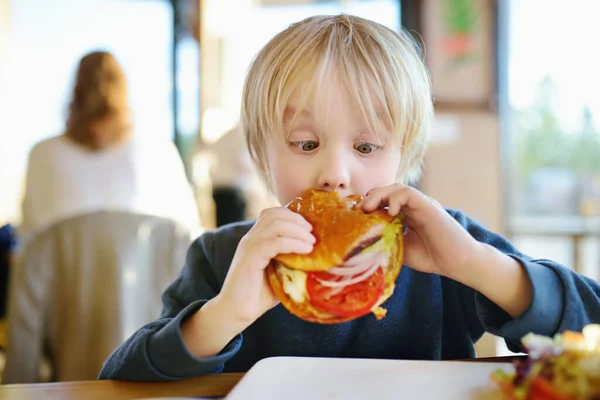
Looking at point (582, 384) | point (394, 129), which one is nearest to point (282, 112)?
point (394, 129)

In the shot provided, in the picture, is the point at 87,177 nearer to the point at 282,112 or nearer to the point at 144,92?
the point at 282,112

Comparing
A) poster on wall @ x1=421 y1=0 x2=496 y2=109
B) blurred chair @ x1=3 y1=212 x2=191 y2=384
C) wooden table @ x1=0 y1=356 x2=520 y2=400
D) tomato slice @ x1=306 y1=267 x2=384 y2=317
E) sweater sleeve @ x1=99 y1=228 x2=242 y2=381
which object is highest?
poster on wall @ x1=421 y1=0 x2=496 y2=109

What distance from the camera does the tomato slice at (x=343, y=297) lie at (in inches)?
29.9

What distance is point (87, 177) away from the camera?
8.38 feet

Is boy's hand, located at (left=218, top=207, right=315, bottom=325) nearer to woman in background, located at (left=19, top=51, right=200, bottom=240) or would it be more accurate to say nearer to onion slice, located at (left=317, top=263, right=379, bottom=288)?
onion slice, located at (left=317, top=263, right=379, bottom=288)

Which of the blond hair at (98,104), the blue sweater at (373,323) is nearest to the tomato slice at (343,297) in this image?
the blue sweater at (373,323)

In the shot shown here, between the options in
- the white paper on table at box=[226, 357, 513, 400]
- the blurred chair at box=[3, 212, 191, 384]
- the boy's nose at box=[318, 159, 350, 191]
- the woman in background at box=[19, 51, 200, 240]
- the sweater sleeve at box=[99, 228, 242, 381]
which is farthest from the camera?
the woman in background at box=[19, 51, 200, 240]

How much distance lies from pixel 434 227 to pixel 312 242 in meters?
0.21

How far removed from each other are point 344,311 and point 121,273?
4.82ft

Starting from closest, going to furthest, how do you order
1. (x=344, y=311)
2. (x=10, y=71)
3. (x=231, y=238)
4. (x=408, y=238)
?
1. (x=344, y=311)
2. (x=408, y=238)
3. (x=231, y=238)
4. (x=10, y=71)

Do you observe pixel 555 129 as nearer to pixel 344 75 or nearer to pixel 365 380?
pixel 344 75

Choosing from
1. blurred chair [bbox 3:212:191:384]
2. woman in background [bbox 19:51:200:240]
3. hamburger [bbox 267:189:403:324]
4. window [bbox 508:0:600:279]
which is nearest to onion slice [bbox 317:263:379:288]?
hamburger [bbox 267:189:403:324]

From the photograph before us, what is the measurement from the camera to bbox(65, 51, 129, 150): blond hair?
8.65 ft

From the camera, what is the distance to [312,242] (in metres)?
0.77
